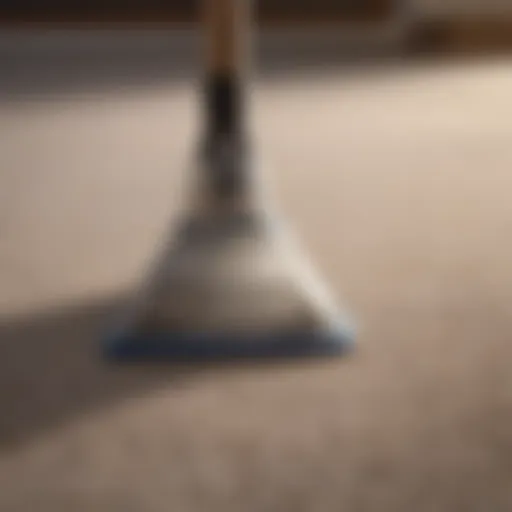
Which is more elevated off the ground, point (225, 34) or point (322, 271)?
point (225, 34)

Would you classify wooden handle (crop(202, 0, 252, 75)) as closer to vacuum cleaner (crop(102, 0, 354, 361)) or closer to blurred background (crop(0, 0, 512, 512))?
vacuum cleaner (crop(102, 0, 354, 361))

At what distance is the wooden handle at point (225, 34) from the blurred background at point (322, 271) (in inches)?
4.9

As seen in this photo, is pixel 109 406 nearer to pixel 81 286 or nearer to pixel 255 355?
pixel 255 355

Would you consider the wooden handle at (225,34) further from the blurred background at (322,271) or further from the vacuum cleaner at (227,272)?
the blurred background at (322,271)

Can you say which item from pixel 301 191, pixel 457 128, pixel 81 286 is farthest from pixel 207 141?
pixel 457 128

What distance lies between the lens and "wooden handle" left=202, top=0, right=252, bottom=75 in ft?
3.05

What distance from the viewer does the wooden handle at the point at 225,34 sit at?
0.93 metres

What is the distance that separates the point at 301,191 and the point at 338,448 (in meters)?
0.73

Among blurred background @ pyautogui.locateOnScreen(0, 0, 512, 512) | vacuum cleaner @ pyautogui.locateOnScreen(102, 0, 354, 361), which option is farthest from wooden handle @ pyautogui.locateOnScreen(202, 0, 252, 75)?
blurred background @ pyautogui.locateOnScreen(0, 0, 512, 512)

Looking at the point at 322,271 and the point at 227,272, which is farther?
the point at 322,271

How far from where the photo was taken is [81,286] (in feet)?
3.57

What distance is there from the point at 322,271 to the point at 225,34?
288mm

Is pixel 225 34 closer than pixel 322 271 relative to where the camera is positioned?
Yes

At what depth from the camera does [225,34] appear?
941mm
